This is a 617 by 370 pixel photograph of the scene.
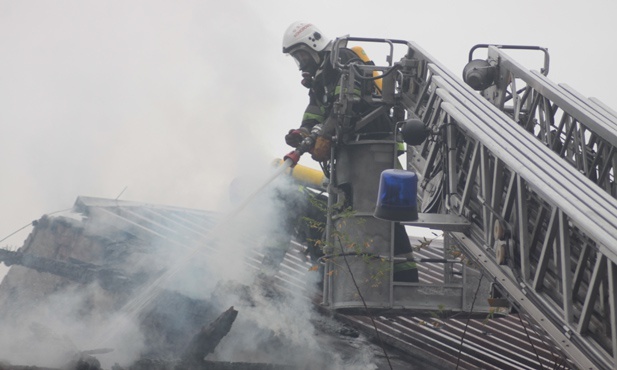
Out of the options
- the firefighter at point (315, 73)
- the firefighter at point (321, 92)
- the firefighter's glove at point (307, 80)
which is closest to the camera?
the firefighter at point (321, 92)

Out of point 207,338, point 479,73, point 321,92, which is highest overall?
point 479,73

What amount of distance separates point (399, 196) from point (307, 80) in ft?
9.97

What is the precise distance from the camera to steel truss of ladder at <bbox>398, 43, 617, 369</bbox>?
4770 mm

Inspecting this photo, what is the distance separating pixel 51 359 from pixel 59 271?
8.92 feet

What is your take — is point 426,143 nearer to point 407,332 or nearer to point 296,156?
point 296,156

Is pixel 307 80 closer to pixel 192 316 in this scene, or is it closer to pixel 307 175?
pixel 307 175

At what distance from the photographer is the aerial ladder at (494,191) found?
16.0 feet

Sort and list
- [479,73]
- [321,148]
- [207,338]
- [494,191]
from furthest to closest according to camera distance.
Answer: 1. [321,148]
2. [207,338]
3. [479,73]
4. [494,191]

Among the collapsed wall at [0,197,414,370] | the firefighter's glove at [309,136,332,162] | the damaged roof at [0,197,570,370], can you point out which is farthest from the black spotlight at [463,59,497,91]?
the collapsed wall at [0,197,414,370]

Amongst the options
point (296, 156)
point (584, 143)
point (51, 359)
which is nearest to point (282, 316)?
point (296, 156)

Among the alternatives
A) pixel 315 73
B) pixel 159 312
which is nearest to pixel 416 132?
pixel 315 73

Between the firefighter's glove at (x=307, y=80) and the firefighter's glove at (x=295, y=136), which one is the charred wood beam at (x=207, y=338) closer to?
the firefighter's glove at (x=295, y=136)

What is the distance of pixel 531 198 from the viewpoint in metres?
6.06

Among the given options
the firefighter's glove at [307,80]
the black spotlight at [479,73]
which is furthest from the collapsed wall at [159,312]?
the black spotlight at [479,73]
